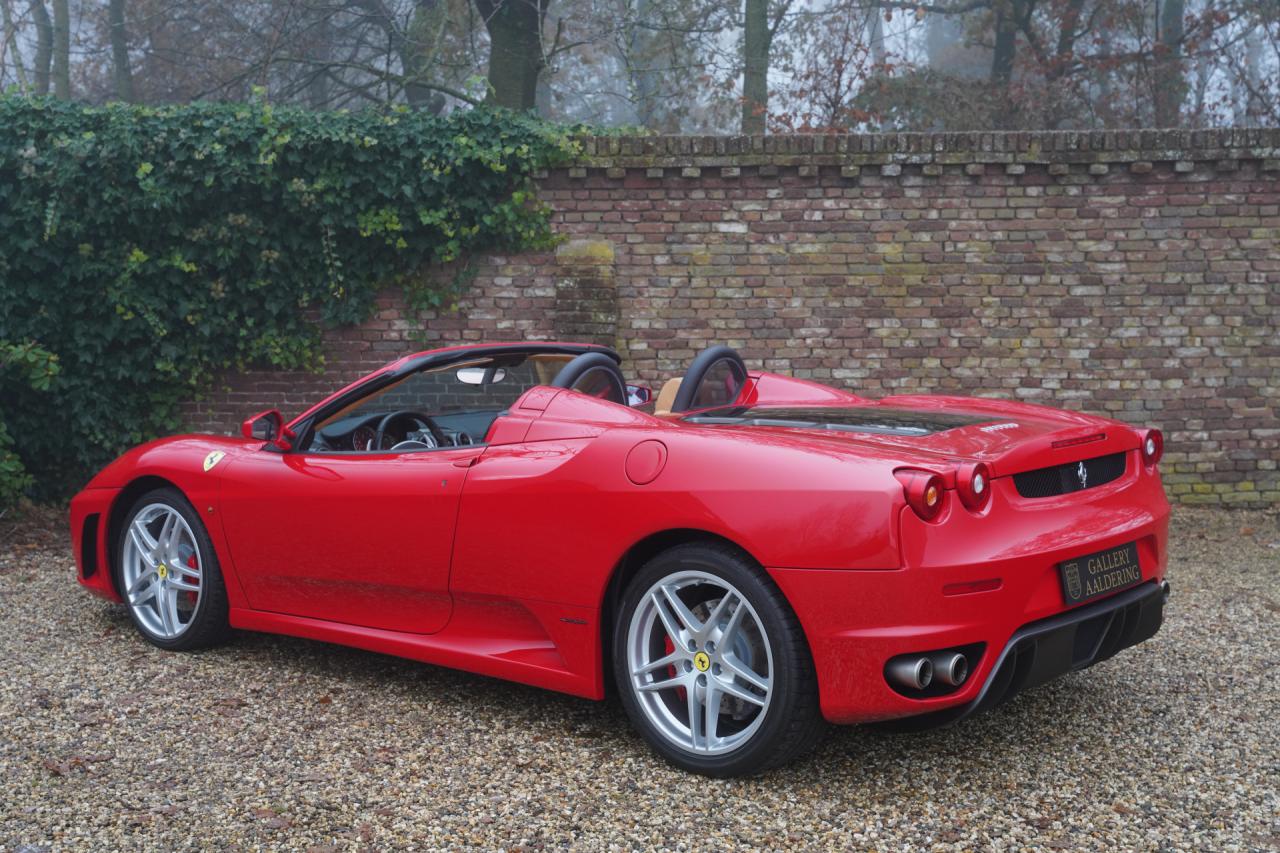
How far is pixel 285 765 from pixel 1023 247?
6619 mm

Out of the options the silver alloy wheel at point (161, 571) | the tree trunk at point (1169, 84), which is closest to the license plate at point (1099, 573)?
the silver alloy wheel at point (161, 571)

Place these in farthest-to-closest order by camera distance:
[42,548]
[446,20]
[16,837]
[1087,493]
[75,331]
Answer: [446,20] < [75,331] < [42,548] < [1087,493] < [16,837]

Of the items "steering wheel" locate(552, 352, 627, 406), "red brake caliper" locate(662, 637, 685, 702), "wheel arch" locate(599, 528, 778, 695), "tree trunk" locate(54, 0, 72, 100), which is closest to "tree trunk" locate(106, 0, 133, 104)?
"tree trunk" locate(54, 0, 72, 100)

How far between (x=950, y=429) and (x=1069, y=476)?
1.23 feet

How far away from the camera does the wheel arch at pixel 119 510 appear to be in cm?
512

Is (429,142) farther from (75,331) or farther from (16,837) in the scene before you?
(16,837)

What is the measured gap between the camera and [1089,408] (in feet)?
27.9

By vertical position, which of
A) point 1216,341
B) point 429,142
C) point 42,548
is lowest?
point 42,548

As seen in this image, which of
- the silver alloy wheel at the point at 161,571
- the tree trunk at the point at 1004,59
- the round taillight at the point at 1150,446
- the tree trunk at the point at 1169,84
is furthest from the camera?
the tree trunk at the point at 1004,59

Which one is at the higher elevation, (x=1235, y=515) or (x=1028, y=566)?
(x=1028, y=566)

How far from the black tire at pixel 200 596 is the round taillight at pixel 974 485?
10.2ft

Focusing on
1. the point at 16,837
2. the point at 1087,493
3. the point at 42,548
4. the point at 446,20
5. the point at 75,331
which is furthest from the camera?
the point at 446,20

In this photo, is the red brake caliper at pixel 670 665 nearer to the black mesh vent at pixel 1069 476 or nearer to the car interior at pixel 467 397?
the car interior at pixel 467 397

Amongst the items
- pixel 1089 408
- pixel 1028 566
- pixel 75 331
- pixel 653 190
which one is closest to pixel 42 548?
pixel 75 331
